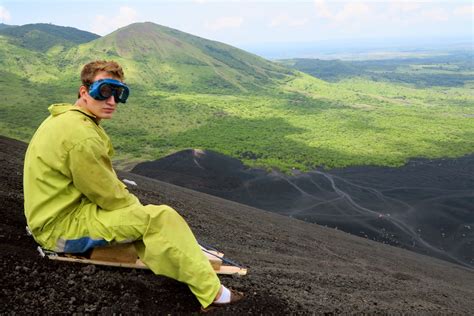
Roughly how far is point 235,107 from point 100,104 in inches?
3268

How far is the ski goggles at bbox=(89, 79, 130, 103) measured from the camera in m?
4.07

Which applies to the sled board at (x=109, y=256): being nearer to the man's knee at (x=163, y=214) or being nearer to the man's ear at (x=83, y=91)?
the man's knee at (x=163, y=214)

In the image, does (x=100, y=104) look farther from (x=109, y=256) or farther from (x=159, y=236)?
(x=109, y=256)

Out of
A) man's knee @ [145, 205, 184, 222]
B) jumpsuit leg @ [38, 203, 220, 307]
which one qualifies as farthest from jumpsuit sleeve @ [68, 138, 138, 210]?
man's knee @ [145, 205, 184, 222]

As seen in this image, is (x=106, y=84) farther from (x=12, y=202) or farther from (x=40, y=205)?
(x=12, y=202)

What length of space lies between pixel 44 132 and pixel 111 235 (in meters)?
1.23

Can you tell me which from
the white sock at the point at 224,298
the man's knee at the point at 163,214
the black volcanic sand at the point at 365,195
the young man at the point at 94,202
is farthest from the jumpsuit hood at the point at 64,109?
the black volcanic sand at the point at 365,195

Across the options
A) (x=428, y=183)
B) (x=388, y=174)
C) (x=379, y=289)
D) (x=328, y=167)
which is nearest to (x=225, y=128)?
(x=328, y=167)

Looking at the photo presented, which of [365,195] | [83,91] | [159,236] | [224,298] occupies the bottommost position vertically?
[365,195]

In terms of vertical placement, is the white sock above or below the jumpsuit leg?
below

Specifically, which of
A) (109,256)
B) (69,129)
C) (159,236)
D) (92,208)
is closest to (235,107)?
(109,256)

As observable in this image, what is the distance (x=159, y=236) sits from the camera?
3805 mm

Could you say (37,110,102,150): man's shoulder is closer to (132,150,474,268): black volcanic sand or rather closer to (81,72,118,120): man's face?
(81,72,118,120): man's face

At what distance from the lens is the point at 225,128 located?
66.5 meters
